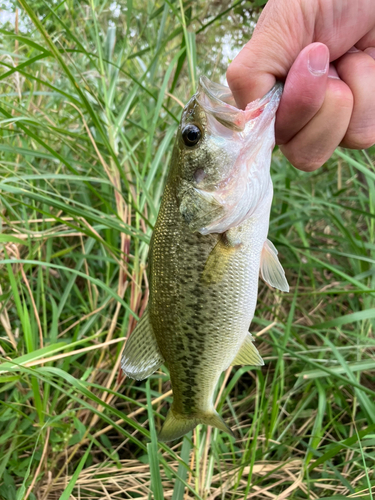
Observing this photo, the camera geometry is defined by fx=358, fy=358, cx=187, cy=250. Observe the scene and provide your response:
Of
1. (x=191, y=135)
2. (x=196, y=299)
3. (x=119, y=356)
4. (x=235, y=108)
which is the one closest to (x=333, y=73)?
(x=235, y=108)

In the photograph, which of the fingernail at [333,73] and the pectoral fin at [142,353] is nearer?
the pectoral fin at [142,353]

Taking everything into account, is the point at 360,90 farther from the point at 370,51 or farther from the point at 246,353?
the point at 246,353

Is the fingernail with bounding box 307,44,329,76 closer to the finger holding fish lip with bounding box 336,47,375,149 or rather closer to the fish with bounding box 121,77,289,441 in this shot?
the fish with bounding box 121,77,289,441

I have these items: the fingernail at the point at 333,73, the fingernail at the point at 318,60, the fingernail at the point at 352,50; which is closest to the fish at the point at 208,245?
the fingernail at the point at 318,60

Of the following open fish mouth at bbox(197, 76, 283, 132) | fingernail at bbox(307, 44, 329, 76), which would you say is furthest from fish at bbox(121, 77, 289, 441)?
fingernail at bbox(307, 44, 329, 76)

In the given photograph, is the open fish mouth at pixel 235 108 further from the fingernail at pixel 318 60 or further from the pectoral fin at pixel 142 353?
the pectoral fin at pixel 142 353

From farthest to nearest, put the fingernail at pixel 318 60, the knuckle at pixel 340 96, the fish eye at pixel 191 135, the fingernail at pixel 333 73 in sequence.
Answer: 1. the fingernail at pixel 333 73
2. the knuckle at pixel 340 96
3. the fish eye at pixel 191 135
4. the fingernail at pixel 318 60
